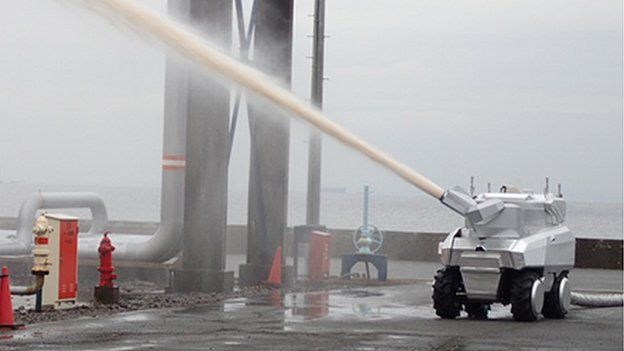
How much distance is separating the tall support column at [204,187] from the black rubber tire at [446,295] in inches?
205

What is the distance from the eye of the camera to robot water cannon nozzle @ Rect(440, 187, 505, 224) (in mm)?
20531

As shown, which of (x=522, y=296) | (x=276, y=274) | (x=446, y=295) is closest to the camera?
(x=522, y=296)

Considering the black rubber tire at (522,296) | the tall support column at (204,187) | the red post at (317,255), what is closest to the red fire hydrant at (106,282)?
the tall support column at (204,187)

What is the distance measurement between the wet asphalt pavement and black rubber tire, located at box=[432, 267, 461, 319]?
183 millimetres

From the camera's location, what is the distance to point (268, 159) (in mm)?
27344

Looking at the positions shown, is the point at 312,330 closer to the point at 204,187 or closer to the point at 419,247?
the point at 204,187

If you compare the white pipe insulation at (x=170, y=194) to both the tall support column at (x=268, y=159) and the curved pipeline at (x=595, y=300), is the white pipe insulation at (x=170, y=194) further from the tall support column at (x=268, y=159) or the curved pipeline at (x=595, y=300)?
the curved pipeline at (x=595, y=300)

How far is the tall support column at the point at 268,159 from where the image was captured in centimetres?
2719

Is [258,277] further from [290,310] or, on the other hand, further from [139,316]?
[139,316]

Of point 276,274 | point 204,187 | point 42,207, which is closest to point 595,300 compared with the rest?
point 276,274

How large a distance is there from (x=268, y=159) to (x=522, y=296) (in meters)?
8.36

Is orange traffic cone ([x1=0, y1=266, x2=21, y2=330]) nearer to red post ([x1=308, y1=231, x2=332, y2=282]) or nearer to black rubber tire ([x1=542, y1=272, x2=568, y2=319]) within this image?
black rubber tire ([x1=542, y1=272, x2=568, y2=319])

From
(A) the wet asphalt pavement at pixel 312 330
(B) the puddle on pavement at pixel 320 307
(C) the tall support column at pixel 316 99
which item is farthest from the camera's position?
(C) the tall support column at pixel 316 99

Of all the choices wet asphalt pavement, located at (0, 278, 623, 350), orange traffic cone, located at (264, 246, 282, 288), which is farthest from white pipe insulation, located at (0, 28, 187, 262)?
wet asphalt pavement, located at (0, 278, 623, 350)
